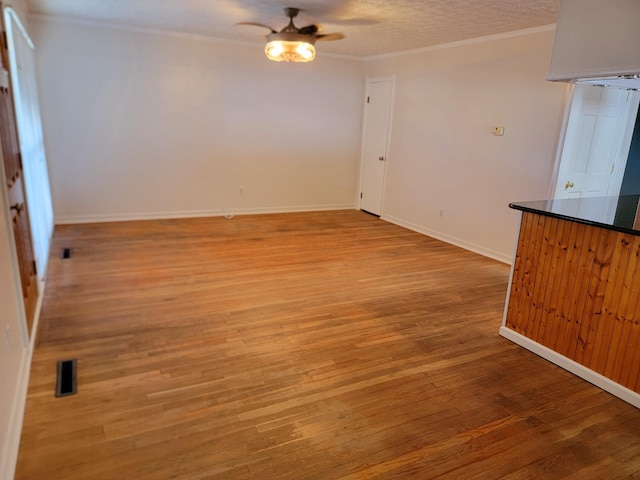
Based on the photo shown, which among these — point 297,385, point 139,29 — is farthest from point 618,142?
point 139,29

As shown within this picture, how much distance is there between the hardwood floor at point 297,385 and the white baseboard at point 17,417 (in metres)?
0.04

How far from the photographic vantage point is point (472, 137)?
528 cm

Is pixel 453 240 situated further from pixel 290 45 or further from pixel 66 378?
pixel 66 378

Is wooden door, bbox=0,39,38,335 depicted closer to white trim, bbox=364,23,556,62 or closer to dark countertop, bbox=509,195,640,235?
dark countertop, bbox=509,195,640,235

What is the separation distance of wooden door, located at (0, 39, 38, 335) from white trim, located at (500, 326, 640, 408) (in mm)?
3333

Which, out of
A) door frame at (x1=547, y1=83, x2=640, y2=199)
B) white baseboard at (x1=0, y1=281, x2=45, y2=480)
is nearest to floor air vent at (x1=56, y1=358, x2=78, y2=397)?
white baseboard at (x1=0, y1=281, x2=45, y2=480)

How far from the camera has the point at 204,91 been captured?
6.13 m

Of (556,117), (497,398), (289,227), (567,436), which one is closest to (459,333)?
(497,398)

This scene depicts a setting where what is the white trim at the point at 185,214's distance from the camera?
19.1 feet

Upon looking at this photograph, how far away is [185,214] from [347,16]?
3636 millimetres

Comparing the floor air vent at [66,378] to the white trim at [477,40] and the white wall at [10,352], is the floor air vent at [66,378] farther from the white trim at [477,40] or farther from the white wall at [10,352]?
the white trim at [477,40]

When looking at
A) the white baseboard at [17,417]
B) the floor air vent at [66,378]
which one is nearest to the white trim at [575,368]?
the floor air vent at [66,378]

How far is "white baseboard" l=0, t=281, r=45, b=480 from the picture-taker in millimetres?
1709

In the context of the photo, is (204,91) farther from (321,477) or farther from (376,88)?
(321,477)
